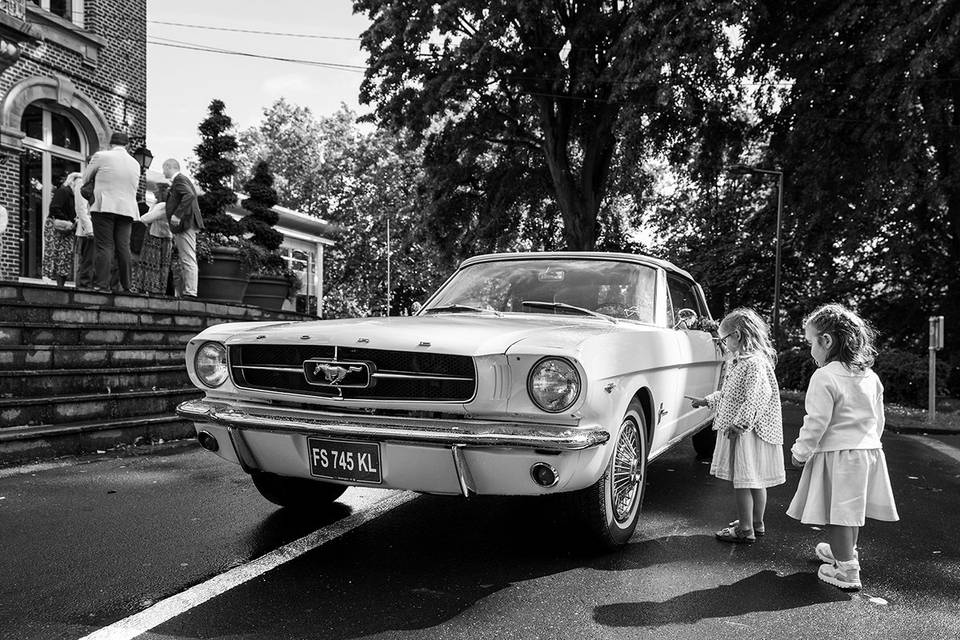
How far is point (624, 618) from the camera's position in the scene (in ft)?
9.77

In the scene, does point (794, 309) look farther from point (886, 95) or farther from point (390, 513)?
point (390, 513)

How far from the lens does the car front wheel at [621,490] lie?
3.59 metres

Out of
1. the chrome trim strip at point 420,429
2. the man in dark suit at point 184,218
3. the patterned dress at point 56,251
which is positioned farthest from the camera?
the man in dark suit at point 184,218

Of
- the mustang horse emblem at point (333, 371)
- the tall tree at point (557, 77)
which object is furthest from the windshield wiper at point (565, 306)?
the tall tree at point (557, 77)

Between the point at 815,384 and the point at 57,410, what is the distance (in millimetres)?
5767

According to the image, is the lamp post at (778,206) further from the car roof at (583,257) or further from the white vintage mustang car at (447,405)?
the white vintage mustang car at (447,405)

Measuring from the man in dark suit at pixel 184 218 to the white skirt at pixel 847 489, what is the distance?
8.63 metres

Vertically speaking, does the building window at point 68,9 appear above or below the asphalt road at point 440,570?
above

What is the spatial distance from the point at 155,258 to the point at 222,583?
8.84 meters

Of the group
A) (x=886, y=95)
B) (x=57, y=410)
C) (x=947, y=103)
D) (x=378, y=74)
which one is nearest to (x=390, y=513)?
(x=57, y=410)

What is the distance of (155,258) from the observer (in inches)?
437

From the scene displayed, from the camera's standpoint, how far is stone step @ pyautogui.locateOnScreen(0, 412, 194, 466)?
5719 mm

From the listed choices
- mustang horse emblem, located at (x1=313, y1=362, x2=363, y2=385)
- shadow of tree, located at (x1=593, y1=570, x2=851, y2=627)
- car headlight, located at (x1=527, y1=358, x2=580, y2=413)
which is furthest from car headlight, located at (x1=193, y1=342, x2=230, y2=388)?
shadow of tree, located at (x1=593, y1=570, x2=851, y2=627)

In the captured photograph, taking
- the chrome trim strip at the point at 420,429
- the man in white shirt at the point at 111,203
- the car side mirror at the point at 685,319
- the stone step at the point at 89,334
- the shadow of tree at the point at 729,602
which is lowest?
the shadow of tree at the point at 729,602
